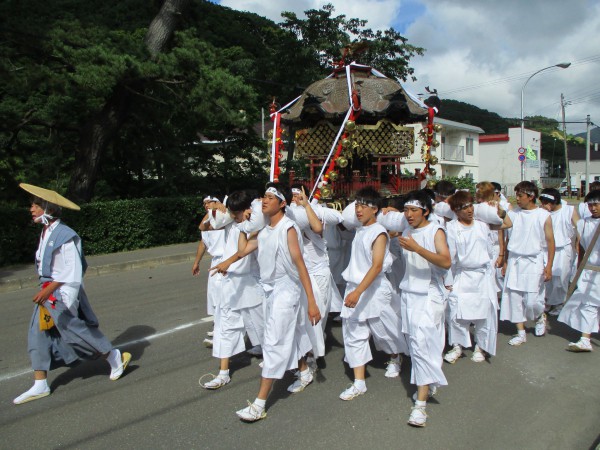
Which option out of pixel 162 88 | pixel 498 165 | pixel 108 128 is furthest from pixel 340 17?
pixel 498 165

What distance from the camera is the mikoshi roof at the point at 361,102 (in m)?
7.11

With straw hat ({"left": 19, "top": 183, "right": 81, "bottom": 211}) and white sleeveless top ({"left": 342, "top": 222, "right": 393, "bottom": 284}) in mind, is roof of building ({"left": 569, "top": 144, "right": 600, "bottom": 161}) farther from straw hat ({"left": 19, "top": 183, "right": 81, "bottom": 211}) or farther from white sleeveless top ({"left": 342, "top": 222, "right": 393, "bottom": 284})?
straw hat ({"left": 19, "top": 183, "right": 81, "bottom": 211})

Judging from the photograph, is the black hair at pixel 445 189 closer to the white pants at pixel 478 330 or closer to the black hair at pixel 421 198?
the white pants at pixel 478 330

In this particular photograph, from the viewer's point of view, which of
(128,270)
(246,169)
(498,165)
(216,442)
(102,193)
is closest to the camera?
(216,442)

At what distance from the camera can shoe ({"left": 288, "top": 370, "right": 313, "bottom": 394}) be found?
13.8ft

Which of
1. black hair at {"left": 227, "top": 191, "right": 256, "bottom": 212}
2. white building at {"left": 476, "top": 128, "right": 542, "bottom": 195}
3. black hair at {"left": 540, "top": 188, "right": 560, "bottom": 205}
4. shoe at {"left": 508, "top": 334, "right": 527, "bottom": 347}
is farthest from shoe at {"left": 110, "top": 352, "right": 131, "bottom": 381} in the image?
white building at {"left": 476, "top": 128, "right": 542, "bottom": 195}

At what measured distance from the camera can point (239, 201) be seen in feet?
14.2

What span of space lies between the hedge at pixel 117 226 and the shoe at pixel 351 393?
9.54 metres

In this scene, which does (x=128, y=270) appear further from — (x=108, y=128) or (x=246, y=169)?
(x=246, y=169)

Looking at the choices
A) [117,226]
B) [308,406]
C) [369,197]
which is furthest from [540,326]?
[117,226]

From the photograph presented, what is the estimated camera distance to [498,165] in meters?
45.8

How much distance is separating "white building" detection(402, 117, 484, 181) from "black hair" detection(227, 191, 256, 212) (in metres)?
34.1

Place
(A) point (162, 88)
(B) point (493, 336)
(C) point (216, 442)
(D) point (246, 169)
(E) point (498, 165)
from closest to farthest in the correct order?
(C) point (216, 442) < (B) point (493, 336) < (A) point (162, 88) < (D) point (246, 169) < (E) point (498, 165)

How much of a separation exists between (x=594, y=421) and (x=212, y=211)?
3.80 m
